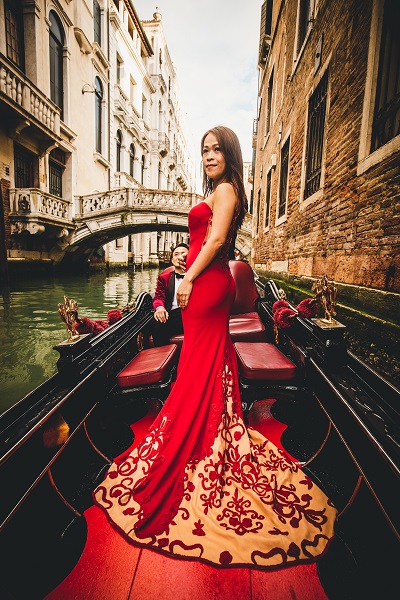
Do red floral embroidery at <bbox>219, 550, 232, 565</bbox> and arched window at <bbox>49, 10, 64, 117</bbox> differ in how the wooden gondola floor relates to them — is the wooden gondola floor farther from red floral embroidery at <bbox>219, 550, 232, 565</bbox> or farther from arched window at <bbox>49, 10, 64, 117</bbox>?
arched window at <bbox>49, 10, 64, 117</bbox>

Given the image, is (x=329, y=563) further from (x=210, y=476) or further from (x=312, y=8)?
(x=312, y=8)

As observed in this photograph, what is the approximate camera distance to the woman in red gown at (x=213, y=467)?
117cm

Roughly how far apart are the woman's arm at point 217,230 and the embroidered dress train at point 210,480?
2.2 inches

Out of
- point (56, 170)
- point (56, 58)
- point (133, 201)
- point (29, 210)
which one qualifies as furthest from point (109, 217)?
point (56, 58)

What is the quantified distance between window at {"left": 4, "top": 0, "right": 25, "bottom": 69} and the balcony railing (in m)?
1.49

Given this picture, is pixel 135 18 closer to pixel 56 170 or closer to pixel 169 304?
pixel 56 170

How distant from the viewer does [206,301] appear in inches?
53.2

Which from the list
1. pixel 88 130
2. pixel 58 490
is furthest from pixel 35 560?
pixel 88 130

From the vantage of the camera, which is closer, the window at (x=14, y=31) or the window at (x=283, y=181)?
the window at (x=283, y=181)

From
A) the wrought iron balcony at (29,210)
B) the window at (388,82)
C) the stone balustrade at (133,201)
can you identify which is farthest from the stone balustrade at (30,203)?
the window at (388,82)

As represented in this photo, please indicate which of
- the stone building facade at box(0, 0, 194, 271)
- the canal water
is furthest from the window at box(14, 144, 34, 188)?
the canal water

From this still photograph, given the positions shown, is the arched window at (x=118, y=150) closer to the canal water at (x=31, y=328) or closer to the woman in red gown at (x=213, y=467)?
the canal water at (x=31, y=328)

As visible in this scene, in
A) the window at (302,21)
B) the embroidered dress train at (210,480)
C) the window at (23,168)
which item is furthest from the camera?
the window at (23,168)

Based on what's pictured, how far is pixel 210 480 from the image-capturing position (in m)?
1.32
